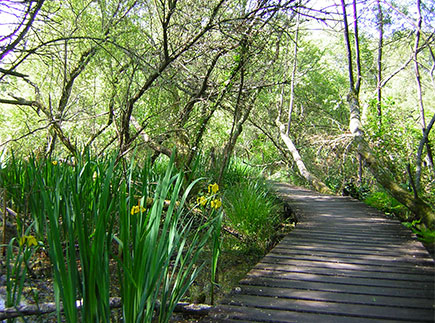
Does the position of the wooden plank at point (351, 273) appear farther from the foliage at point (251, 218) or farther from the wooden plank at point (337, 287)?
the foliage at point (251, 218)

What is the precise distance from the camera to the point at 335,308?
2.20 m

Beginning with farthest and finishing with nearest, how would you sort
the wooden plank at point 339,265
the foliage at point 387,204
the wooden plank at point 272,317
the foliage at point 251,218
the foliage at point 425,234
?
1. the foliage at point 387,204
2. the foliage at point 251,218
3. the foliage at point 425,234
4. the wooden plank at point 339,265
5. the wooden plank at point 272,317

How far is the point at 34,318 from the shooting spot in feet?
7.98

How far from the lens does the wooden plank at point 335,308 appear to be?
2.10 m

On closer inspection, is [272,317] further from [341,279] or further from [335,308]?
[341,279]

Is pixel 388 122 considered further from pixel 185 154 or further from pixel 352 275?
pixel 352 275

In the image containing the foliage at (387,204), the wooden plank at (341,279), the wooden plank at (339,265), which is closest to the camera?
the wooden plank at (341,279)

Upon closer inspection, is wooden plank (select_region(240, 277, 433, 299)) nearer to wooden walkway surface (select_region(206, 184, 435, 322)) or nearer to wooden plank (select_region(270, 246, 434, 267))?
wooden walkway surface (select_region(206, 184, 435, 322))

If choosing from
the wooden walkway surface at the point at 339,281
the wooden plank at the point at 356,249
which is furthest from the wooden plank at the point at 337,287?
the wooden plank at the point at 356,249

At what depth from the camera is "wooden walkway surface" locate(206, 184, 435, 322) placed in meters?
2.12

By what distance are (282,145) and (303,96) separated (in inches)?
84.9

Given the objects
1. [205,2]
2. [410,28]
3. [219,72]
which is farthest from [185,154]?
[410,28]

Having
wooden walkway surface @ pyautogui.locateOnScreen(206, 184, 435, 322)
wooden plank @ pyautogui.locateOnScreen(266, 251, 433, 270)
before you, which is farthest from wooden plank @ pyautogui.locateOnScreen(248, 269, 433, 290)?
wooden plank @ pyautogui.locateOnScreen(266, 251, 433, 270)

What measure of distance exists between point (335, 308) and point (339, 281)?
522 mm
